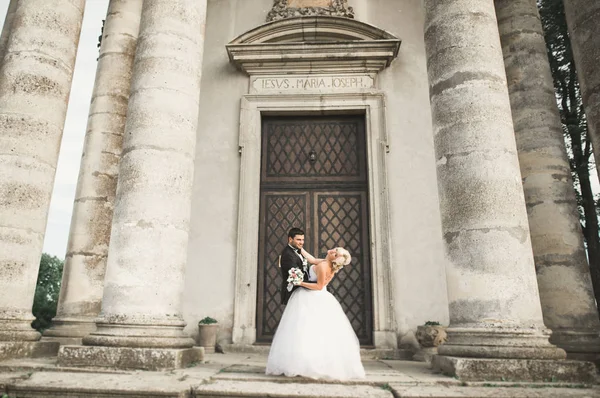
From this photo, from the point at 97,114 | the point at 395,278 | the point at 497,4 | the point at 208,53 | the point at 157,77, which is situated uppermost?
the point at 497,4

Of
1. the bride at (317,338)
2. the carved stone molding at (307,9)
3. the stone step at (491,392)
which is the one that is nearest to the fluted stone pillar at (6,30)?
the carved stone molding at (307,9)

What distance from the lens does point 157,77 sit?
6191 mm

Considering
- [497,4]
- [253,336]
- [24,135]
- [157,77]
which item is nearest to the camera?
[157,77]

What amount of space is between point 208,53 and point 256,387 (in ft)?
27.1

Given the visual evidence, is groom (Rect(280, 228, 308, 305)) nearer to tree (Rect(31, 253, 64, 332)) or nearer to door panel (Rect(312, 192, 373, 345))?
door panel (Rect(312, 192, 373, 345))

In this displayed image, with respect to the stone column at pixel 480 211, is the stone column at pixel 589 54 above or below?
above

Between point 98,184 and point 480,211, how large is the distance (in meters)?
7.22

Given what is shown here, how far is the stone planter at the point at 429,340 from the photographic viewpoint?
24.4 feet

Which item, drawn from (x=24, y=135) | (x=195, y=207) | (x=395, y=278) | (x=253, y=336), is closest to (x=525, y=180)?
(x=395, y=278)

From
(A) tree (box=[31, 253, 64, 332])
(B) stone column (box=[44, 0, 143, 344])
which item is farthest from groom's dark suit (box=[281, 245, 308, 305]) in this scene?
(A) tree (box=[31, 253, 64, 332])

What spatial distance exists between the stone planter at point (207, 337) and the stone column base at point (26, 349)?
94.1 inches

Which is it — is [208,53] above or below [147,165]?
above

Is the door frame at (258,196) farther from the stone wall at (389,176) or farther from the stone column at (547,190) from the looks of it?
the stone column at (547,190)

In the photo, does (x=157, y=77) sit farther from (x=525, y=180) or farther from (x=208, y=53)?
(x=525, y=180)
